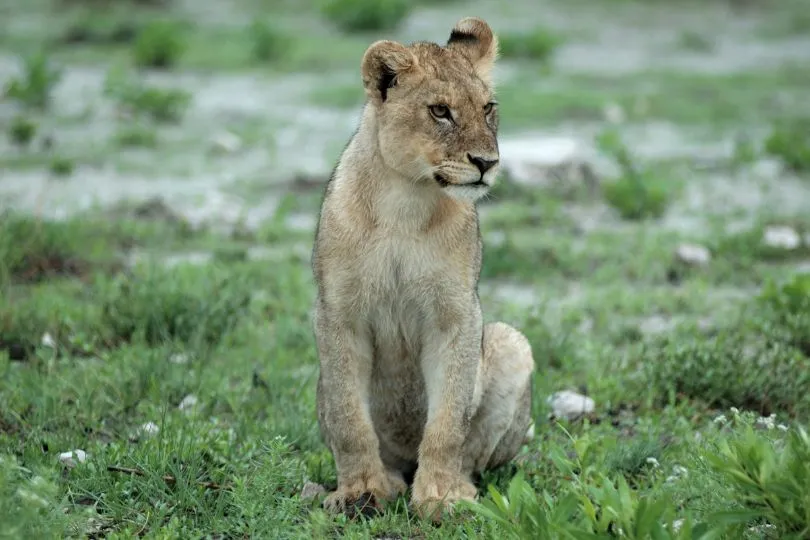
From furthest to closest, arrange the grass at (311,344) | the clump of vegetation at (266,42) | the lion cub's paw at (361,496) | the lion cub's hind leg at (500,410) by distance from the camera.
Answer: the clump of vegetation at (266,42) → the lion cub's hind leg at (500,410) → the lion cub's paw at (361,496) → the grass at (311,344)

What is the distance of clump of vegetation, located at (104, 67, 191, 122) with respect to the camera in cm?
1318

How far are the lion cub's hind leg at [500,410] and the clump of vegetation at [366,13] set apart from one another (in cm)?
1242

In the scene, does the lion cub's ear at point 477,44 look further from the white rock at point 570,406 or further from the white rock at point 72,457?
the white rock at point 72,457

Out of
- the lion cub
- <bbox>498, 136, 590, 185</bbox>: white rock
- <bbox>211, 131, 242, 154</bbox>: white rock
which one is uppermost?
the lion cub

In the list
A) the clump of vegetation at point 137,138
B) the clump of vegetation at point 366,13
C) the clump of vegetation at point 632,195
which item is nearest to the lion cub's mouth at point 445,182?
the clump of vegetation at point 632,195

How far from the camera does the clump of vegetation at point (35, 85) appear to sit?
13062mm

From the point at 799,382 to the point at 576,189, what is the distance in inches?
189

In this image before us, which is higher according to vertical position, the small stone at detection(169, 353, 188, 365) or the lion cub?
the lion cub

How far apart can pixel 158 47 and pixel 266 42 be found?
1.53 m

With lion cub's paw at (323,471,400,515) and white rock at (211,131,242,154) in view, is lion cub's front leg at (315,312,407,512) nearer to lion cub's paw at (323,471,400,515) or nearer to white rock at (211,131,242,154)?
lion cub's paw at (323,471,400,515)

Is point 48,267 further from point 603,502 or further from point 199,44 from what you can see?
point 199,44

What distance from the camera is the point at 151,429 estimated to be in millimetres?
5738

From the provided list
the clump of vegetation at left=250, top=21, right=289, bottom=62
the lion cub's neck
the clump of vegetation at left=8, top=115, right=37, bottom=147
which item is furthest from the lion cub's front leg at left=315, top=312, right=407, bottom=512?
the clump of vegetation at left=250, top=21, right=289, bottom=62

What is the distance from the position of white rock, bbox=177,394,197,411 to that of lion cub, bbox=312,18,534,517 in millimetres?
1081
